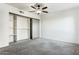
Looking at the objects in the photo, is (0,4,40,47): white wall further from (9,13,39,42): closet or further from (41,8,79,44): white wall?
(41,8,79,44): white wall

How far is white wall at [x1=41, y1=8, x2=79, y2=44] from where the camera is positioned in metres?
5.39

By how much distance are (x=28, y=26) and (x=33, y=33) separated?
679 millimetres

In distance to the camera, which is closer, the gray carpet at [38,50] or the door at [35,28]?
the gray carpet at [38,50]

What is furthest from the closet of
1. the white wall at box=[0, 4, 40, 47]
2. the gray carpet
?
the gray carpet

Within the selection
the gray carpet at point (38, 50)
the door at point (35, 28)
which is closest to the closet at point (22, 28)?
the door at point (35, 28)

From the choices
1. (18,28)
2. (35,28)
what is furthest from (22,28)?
(35,28)

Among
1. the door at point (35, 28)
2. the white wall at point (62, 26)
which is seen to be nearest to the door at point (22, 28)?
the door at point (35, 28)

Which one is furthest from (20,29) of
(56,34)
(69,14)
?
(69,14)

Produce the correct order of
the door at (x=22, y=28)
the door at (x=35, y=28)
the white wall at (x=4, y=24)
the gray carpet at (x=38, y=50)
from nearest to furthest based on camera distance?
the gray carpet at (x=38, y=50) → the white wall at (x=4, y=24) → the door at (x=22, y=28) → the door at (x=35, y=28)

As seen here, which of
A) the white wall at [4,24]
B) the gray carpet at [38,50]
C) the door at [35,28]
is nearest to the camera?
the gray carpet at [38,50]

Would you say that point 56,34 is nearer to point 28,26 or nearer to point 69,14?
point 69,14

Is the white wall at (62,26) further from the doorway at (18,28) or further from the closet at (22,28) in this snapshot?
the doorway at (18,28)

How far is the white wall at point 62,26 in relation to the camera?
5.39m

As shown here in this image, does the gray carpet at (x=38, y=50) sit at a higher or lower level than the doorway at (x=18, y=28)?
lower
